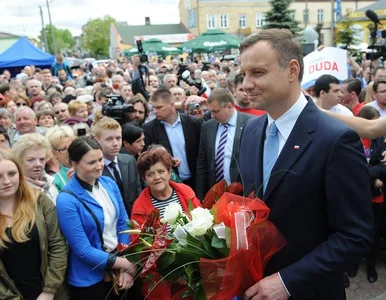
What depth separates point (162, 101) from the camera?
4.78 metres

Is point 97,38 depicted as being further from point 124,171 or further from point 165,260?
point 165,260

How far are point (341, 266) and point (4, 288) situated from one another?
2065mm

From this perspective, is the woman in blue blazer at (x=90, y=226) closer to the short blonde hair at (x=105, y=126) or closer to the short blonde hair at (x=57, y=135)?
the short blonde hair at (x=105, y=126)

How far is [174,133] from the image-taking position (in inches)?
192

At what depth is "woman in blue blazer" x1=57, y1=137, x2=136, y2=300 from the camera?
8.82 feet

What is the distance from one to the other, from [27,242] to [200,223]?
1.44 metres

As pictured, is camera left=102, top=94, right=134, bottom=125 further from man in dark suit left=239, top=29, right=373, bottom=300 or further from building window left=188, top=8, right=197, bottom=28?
building window left=188, top=8, right=197, bottom=28

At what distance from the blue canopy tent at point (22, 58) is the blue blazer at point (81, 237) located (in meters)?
15.5

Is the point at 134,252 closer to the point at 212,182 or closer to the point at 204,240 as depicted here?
the point at 204,240

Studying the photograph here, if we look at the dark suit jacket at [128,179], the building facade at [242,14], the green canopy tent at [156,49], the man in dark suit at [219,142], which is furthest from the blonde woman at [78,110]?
the building facade at [242,14]

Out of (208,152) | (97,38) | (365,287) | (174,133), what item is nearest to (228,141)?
(208,152)

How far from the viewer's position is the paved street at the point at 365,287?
3.88 m

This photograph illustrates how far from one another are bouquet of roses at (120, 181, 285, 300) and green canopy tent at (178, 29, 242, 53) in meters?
22.4

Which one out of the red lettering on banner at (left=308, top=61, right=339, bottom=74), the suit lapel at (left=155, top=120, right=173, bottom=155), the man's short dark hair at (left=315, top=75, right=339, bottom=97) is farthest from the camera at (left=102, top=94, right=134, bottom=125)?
the red lettering on banner at (left=308, top=61, right=339, bottom=74)
